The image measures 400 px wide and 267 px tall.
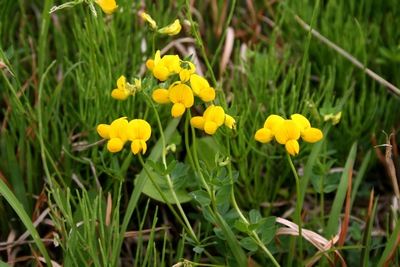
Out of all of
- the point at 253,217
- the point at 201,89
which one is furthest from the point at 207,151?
the point at 201,89

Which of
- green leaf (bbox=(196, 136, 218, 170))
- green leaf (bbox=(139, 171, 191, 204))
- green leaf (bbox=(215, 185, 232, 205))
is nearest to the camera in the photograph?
green leaf (bbox=(215, 185, 232, 205))

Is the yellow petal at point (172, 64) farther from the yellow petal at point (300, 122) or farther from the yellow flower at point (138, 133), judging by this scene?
the yellow petal at point (300, 122)

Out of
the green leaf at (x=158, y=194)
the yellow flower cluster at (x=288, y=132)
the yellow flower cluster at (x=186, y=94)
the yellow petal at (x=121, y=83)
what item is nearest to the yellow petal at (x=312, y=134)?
the yellow flower cluster at (x=288, y=132)

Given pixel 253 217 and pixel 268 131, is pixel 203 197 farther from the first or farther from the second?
pixel 268 131

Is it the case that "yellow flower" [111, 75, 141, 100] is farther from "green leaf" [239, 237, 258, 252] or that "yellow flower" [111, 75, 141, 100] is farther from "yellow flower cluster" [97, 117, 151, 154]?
"green leaf" [239, 237, 258, 252]

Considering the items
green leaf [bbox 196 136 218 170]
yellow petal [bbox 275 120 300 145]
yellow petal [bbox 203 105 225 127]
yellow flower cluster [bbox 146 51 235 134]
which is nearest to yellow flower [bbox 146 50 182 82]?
yellow flower cluster [bbox 146 51 235 134]

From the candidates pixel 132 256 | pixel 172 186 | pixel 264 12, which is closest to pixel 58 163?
pixel 132 256
